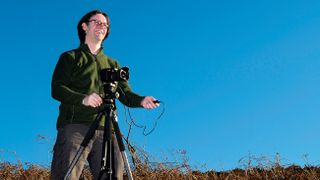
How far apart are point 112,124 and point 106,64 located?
0.79m

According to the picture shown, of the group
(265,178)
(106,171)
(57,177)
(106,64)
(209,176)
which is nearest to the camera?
(106,171)

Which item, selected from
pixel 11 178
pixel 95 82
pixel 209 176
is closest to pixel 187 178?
pixel 209 176

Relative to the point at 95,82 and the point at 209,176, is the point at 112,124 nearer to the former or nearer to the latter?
Answer: the point at 95,82

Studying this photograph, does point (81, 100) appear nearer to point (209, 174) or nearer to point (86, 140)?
point (86, 140)

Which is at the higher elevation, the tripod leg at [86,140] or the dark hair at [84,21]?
the dark hair at [84,21]

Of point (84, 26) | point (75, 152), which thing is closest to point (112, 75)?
point (75, 152)

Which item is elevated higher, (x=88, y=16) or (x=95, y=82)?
(x=88, y=16)

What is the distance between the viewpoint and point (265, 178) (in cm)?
800

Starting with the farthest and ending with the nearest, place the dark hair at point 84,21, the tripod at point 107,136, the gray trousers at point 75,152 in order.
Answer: the dark hair at point 84,21 → the gray trousers at point 75,152 → the tripod at point 107,136

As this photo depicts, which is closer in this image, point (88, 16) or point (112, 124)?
A: point (112, 124)

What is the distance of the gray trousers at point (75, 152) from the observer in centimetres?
447

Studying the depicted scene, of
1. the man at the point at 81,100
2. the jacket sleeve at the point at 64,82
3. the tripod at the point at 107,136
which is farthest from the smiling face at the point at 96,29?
the tripod at the point at 107,136

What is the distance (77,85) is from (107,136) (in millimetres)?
768

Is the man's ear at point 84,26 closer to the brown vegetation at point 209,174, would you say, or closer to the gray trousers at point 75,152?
the gray trousers at point 75,152
